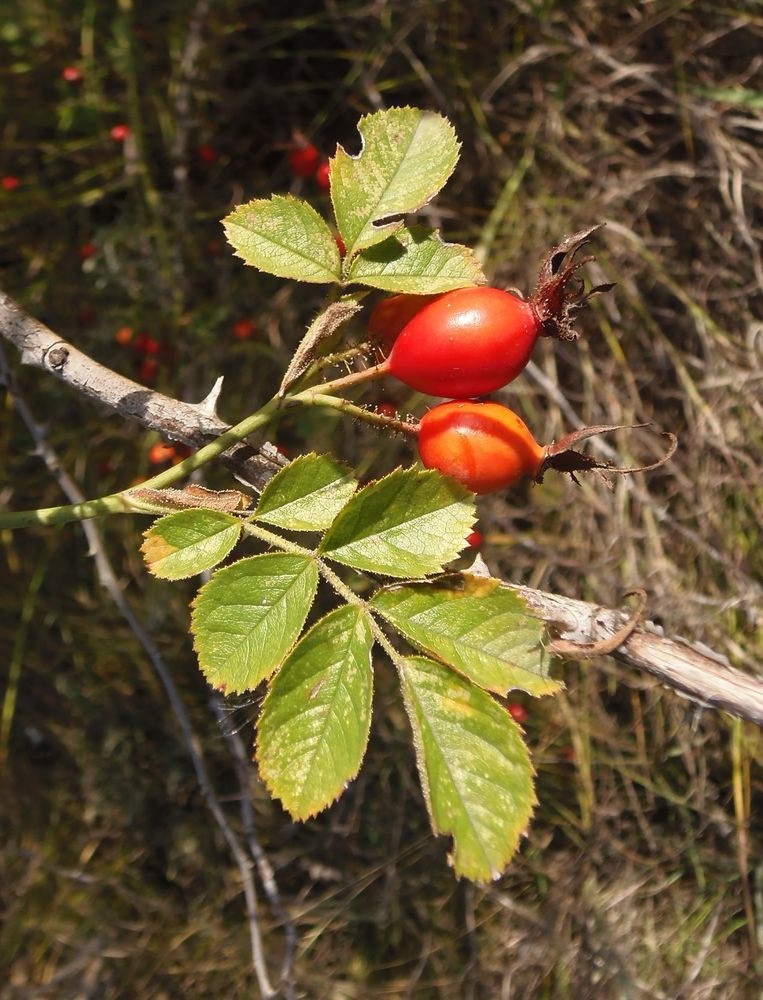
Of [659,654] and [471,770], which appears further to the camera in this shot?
[659,654]

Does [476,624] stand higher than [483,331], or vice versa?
[483,331]

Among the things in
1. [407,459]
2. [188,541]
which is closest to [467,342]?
[188,541]

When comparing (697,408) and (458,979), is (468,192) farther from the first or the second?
(458,979)

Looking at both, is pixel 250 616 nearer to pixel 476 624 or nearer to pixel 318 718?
pixel 318 718

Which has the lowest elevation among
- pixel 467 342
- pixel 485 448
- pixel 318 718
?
pixel 318 718

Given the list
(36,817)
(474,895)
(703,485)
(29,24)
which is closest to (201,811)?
(36,817)

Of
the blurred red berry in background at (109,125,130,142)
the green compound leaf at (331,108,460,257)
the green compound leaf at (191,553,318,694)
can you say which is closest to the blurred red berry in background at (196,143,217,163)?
the blurred red berry in background at (109,125,130,142)

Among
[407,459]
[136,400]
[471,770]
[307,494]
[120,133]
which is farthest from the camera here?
[407,459]

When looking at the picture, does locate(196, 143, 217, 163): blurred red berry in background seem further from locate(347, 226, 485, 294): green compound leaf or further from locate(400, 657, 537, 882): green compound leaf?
locate(400, 657, 537, 882): green compound leaf

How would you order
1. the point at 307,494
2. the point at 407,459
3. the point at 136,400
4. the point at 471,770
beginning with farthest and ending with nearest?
1. the point at 407,459
2. the point at 136,400
3. the point at 307,494
4. the point at 471,770
